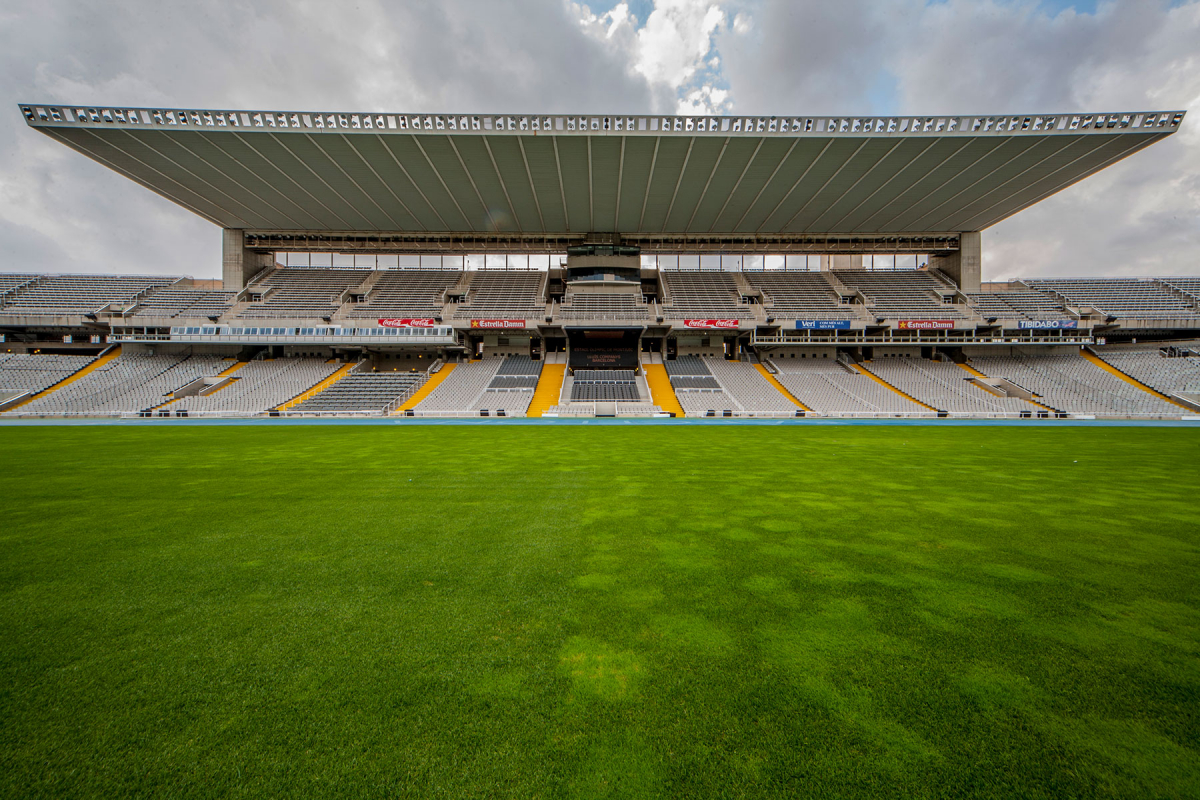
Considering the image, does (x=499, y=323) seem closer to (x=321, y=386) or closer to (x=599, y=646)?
(x=321, y=386)

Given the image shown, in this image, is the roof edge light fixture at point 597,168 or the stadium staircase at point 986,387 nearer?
the roof edge light fixture at point 597,168

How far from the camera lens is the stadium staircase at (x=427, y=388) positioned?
28.4m

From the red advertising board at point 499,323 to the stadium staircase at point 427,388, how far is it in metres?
3.98

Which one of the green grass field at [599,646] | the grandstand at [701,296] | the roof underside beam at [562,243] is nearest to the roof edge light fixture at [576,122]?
the grandstand at [701,296]

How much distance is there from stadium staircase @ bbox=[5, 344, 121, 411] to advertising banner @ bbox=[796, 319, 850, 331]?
49.8 m

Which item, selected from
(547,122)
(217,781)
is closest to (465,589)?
(217,781)

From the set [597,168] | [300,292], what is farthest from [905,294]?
[300,292]

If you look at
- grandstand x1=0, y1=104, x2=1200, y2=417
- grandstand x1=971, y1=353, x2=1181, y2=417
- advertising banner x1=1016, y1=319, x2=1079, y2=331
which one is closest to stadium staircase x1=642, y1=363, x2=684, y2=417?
grandstand x1=0, y1=104, x2=1200, y2=417

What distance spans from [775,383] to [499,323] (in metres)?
20.5

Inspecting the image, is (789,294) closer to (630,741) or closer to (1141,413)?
(1141,413)

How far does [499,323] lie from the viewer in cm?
3319

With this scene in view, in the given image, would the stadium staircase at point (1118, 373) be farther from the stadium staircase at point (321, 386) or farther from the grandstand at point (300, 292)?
the grandstand at point (300, 292)

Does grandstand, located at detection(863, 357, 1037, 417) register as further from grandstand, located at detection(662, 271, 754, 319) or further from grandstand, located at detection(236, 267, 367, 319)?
grandstand, located at detection(236, 267, 367, 319)

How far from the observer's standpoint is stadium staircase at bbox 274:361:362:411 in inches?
1116
